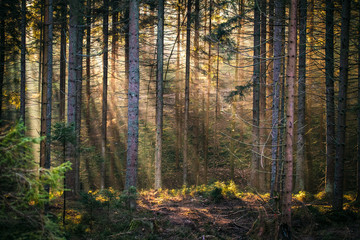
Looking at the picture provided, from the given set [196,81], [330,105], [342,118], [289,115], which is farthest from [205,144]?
[289,115]

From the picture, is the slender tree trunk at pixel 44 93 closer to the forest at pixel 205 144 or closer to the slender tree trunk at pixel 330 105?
the forest at pixel 205 144

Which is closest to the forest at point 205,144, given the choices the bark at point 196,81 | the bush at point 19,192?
the bush at point 19,192

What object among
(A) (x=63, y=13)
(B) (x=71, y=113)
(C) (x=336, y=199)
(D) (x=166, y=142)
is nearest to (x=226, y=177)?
(D) (x=166, y=142)

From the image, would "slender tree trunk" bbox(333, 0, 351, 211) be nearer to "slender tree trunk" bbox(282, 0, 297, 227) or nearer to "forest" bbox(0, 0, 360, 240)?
"forest" bbox(0, 0, 360, 240)

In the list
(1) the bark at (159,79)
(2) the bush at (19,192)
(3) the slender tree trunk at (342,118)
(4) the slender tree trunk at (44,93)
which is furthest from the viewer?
(1) the bark at (159,79)

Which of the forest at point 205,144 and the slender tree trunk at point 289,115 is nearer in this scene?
the forest at point 205,144

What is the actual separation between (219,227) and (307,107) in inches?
617

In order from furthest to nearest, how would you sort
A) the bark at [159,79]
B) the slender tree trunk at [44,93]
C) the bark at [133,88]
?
the bark at [159,79] → the bark at [133,88] → the slender tree trunk at [44,93]

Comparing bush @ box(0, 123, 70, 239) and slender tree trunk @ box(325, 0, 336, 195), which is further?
slender tree trunk @ box(325, 0, 336, 195)

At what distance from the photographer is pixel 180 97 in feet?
72.7

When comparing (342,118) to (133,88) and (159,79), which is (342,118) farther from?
(159,79)

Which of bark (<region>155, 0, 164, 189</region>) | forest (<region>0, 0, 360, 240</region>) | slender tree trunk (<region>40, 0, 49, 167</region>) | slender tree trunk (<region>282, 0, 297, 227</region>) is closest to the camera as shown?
forest (<region>0, 0, 360, 240</region>)

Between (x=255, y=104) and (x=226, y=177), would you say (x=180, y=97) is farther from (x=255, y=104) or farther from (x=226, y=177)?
(x=255, y=104)

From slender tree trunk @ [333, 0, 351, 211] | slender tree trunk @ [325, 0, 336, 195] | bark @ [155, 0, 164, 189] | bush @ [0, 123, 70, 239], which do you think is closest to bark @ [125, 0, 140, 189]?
bark @ [155, 0, 164, 189]
